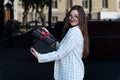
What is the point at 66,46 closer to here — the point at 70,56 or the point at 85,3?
the point at 70,56

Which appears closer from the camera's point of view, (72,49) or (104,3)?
(72,49)

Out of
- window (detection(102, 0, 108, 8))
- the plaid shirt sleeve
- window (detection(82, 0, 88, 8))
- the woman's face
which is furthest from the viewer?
window (detection(102, 0, 108, 8))

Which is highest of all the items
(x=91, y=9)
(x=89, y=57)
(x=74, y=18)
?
(x=74, y=18)

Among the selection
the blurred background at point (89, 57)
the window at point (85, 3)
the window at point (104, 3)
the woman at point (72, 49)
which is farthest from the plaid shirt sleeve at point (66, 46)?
the window at point (104, 3)

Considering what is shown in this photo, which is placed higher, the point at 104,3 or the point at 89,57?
the point at 104,3

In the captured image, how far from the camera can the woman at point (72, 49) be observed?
198 inches

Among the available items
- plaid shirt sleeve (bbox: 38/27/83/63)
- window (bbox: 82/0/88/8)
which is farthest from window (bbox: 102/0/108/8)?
plaid shirt sleeve (bbox: 38/27/83/63)

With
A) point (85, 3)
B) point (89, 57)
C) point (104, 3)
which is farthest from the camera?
point (85, 3)

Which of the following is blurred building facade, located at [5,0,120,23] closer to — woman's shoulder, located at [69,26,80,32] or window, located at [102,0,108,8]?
window, located at [102,0,108,8]

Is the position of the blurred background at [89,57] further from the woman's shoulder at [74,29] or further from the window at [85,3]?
the window at [85,3]

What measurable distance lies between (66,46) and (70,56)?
129mm

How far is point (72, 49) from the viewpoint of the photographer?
5047 mm

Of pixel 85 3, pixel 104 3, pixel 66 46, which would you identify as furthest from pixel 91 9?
pixel 66 46

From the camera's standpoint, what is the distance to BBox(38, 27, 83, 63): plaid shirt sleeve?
496 centimetres
